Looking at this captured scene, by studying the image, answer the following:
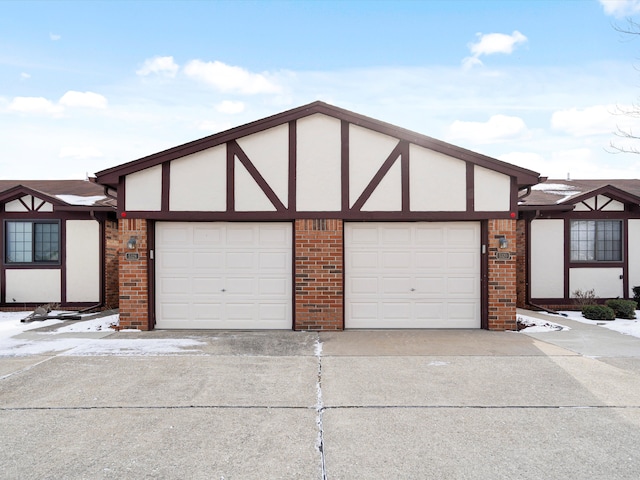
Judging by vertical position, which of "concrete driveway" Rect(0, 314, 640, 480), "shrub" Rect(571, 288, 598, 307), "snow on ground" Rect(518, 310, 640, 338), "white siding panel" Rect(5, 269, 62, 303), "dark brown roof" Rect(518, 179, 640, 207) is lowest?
"snow on ground" Rect(518, 310, 640, 338)

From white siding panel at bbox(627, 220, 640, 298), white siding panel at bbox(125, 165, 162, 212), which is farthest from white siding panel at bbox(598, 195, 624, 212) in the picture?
white siding panel at bbox(125, 165, 162, 212)

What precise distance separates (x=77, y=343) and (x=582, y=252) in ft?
44.0

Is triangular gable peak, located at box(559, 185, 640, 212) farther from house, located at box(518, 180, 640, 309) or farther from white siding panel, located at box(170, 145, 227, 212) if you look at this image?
white siding panel, located at box(170, 145, 227, 212)

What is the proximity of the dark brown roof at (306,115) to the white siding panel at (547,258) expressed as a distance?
4.16m

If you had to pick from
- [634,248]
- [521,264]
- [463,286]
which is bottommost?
[463,286]

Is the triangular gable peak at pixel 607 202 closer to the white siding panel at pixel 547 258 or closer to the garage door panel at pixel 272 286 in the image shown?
the white siding panel at pixel 547 258

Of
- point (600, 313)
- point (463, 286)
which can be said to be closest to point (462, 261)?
point (463, 286)

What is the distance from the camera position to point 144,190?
913 centimetres

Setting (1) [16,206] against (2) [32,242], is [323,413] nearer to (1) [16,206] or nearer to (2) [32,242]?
(2) [32,242]

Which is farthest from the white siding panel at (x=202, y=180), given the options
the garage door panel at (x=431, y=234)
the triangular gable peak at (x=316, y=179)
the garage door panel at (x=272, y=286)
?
the garage door panel at (x=431, y=234)

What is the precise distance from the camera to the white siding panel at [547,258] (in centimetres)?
1257

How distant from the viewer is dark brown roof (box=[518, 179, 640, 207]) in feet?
40.0

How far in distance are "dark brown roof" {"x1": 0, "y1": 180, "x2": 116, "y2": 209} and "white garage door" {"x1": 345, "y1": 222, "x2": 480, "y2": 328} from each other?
24.8ft

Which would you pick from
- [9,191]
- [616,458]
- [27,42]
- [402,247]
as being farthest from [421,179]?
[27,42]
